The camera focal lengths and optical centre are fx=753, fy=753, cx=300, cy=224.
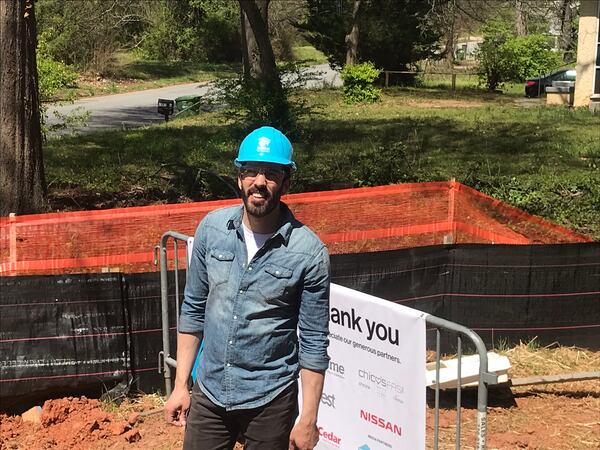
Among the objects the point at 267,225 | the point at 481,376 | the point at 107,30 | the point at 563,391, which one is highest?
the point at 107,30

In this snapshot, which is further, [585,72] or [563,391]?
[585,72]

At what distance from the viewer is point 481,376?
11.0ft

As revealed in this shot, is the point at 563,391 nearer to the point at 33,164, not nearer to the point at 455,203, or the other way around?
the point at 455,203

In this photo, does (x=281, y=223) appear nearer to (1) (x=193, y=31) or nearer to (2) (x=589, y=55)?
(2) (x=589, y=55)

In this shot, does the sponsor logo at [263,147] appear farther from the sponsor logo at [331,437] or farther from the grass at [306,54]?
the grass at [306,54]

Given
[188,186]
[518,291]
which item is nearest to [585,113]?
[188,186]

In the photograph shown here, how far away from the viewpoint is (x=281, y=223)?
3.06 meters

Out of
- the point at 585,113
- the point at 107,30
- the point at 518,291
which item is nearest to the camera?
the point at 518,291

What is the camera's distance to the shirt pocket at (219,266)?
3068 millimetres

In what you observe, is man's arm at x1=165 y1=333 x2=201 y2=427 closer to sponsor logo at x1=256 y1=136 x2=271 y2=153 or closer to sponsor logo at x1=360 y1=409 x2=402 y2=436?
sponsor logo at x1=256 y1=136 x2=271 y2=153

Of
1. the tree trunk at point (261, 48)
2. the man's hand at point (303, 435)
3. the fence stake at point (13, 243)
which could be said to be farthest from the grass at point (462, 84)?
the man's hand at point (303, 435)

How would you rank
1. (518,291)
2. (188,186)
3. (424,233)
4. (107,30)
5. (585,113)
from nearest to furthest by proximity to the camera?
(518,291), (424,233), (188,186), (585,113), (107,30)

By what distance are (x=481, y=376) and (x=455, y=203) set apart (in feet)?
18.4

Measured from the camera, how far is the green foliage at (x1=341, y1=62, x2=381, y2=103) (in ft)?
85.8
